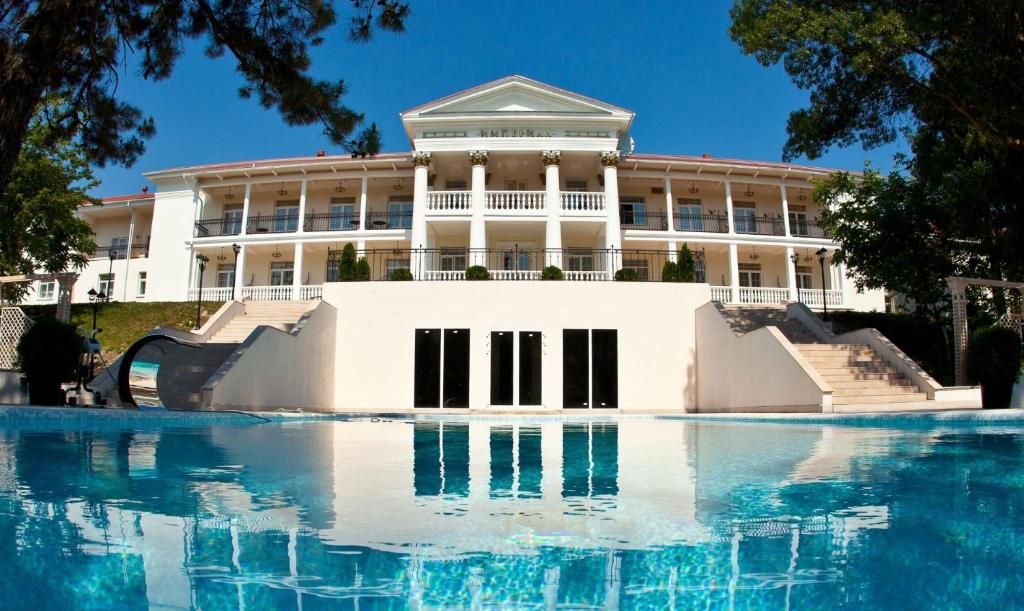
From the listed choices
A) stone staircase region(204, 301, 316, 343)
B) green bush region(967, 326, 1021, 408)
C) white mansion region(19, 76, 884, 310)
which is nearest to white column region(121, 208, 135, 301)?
white mansion region(19, 76, 884, 310)

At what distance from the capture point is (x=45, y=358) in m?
11.1

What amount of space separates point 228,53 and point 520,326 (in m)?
10.3

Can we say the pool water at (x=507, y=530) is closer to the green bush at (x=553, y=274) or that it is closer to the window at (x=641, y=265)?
the green bush at (x=553, y=274)

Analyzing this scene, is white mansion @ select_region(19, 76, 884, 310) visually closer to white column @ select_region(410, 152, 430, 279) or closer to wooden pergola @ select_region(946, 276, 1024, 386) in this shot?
white column @ select_region(410, 152, 430, 279)

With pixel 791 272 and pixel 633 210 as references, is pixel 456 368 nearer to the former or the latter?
pixel 633 210

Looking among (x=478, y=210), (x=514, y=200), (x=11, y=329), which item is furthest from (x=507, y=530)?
(x=514, y=200)

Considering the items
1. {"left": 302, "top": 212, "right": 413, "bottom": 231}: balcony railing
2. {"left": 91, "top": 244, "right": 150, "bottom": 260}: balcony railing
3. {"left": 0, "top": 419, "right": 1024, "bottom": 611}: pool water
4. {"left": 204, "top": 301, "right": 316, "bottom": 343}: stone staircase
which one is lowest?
{"left": 0, "top": 419, "right": 1024, "bottom": 611}: pool water

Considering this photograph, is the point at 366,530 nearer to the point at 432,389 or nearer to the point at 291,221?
the point at 432,389

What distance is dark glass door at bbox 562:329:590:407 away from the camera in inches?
703

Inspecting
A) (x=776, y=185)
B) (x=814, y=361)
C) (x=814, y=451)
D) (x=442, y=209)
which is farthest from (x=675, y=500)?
(x=776, y=185)

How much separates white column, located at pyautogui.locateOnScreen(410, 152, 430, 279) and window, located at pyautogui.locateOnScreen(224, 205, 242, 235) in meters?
10.5

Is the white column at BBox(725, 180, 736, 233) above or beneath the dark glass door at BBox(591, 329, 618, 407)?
above

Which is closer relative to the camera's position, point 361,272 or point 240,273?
point 361,272

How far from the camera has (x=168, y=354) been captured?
13.4 m
